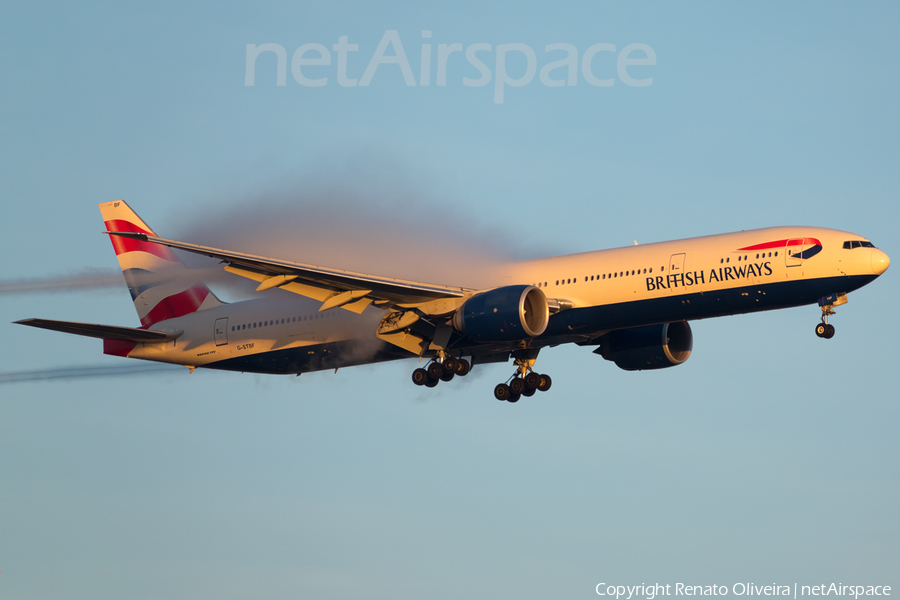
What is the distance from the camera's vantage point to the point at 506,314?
43469 millimetres

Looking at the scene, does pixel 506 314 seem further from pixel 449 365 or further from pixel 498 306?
pixel 449 365

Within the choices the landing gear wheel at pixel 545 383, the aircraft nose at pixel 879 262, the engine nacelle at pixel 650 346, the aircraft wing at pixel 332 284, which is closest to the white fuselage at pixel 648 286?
the aircraft nose at pixel 879 262

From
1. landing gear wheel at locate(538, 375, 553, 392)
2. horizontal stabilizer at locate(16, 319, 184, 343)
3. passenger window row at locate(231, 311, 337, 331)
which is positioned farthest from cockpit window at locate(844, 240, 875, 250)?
horizontal stabilizer at locate(16, 319, 184, 343)

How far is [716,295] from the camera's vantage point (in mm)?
42750

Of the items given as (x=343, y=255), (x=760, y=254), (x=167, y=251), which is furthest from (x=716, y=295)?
(x=167, y=251)

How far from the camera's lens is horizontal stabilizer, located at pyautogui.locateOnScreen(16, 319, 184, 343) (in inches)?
1767

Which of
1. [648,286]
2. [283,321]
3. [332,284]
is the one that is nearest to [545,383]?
[648,286]

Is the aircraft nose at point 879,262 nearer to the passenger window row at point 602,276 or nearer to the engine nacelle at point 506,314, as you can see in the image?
the passenger window row at point 602,276

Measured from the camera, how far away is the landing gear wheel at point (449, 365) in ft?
156

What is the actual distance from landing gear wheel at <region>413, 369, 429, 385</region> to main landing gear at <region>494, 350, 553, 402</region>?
3.62 meters

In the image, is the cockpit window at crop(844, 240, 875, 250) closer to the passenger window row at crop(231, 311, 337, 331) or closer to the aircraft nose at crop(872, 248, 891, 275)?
the aircraft nose at crop(872, 248, 891, 275)

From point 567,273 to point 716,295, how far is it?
19.9 ft

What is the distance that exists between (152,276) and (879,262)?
Result: 33590mm

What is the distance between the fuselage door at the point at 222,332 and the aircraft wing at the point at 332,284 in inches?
304
